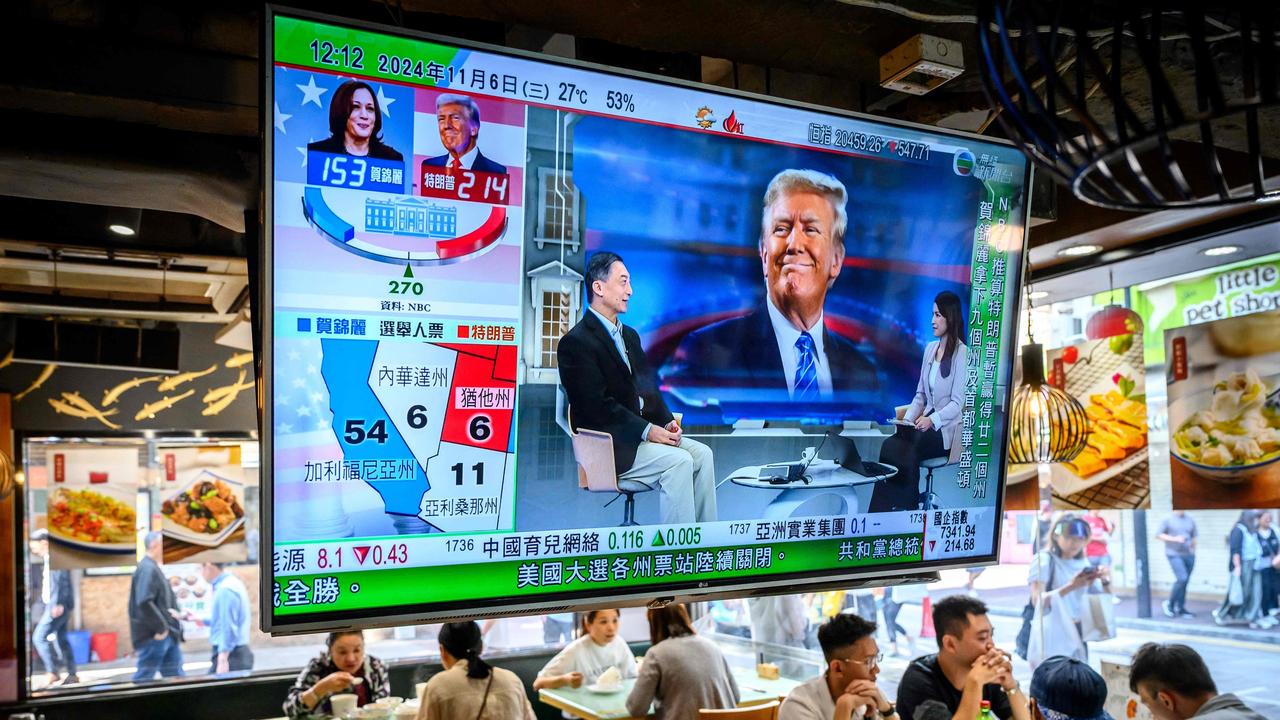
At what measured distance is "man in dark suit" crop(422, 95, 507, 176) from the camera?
6.41ft

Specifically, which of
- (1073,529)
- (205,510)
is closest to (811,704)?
(1073,529)

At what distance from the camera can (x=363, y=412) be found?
1875mm

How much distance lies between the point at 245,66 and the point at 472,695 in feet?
8.55

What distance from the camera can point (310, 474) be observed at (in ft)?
6.01

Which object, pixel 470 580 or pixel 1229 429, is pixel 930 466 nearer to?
pixel 470 580

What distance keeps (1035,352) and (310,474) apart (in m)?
3.17

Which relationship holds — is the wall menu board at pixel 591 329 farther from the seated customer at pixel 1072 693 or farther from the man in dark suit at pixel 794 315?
the seated customer at pixel 1072 693

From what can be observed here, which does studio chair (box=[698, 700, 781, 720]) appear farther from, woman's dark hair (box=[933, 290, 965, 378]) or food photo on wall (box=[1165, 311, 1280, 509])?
food photo on wall (box=[1165, 311, 1280, 509])

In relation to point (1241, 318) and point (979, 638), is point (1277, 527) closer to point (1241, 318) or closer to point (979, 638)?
point (1241, 318)

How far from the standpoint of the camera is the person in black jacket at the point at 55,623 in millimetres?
6926

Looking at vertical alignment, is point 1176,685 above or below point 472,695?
above

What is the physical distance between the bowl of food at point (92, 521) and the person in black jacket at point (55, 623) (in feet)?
0.43

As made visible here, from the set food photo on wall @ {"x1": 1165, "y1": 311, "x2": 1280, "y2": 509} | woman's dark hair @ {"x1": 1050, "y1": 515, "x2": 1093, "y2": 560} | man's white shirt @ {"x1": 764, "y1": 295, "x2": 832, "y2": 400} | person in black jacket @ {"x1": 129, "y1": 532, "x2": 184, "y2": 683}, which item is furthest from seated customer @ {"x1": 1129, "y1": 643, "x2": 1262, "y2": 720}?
person in black jacket @ {"x1": 129, "y1": 532, "x2": 184, "y2": 683}

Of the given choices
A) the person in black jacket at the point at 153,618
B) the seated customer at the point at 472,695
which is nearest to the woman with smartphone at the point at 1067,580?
the seated customer at the point at 472,695
